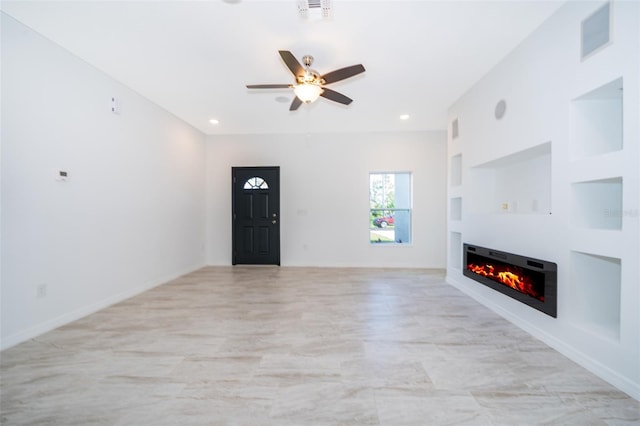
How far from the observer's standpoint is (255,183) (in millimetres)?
6176

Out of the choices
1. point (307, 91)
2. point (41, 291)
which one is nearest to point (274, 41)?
point (307, 91)

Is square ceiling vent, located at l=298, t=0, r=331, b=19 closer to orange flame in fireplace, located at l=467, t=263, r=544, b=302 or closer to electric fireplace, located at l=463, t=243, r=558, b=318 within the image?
electric fireplace, located at l=463, t=243, r=558, b=318

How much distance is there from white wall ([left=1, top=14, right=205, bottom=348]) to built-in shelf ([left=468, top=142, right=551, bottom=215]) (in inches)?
190

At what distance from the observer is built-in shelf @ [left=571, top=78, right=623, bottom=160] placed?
2186mm

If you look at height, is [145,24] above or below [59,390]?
above

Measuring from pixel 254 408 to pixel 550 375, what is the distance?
2.11 metres

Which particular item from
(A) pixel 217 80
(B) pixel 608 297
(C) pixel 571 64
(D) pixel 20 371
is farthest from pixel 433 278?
(D) pixel 20 371

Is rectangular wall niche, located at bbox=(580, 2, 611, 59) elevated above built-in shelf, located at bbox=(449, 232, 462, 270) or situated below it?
above

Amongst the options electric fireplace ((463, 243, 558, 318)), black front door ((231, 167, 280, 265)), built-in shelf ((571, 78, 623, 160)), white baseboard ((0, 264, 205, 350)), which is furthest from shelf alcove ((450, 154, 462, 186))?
white baseboard ((0, 264, 205, 350))

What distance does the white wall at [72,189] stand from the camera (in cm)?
245

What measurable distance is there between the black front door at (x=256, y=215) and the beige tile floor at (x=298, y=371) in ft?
8.79

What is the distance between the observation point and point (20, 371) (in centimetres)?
204

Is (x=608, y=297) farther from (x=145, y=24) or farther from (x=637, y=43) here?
(x=145, y=24)

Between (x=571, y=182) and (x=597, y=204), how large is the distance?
10.3 inches
